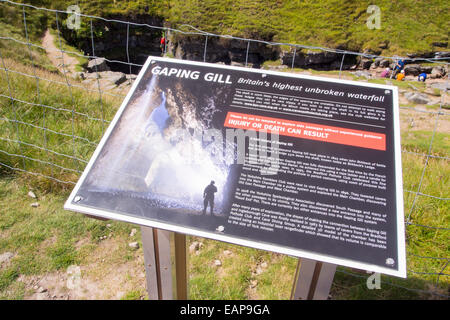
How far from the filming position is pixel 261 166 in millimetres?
1639

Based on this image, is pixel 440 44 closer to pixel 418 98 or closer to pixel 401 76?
pixel 401 76

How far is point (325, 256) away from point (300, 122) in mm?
683

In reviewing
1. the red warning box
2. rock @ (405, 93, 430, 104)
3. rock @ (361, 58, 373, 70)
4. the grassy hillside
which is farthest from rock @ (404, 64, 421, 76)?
the red warning box

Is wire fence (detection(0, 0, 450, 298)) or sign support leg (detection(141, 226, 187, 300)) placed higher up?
Answer: sign support leg (detection(141, 226, 187, 300))

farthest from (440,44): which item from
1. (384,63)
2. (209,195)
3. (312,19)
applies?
(209,195)

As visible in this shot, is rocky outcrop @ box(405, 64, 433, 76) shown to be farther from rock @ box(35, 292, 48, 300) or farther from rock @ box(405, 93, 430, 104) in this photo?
rock @ box(35, 292, 48, 300)

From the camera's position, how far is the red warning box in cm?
167

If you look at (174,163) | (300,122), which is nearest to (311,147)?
(300,122)

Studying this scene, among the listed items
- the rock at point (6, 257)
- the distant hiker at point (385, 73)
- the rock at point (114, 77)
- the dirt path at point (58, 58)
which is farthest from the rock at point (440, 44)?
the rock at point (6, 257)

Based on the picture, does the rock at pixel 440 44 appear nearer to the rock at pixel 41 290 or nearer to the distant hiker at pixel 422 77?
the distant hiker at pixel 422 77

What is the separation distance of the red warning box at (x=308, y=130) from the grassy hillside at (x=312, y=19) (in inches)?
997

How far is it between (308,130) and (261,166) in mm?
316

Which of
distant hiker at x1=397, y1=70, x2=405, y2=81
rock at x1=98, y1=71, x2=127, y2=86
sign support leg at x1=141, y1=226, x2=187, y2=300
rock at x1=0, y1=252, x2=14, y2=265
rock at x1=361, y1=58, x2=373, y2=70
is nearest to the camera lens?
sign support leg at x1=141, y1=226, x2=187, y2=300

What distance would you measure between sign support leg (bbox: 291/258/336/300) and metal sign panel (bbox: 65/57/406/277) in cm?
25
